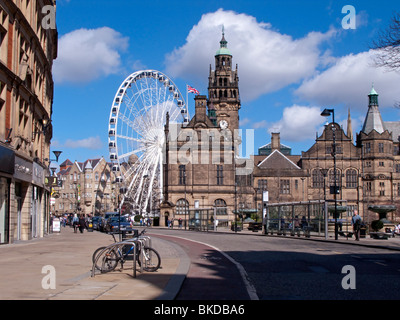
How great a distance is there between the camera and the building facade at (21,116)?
2617cm

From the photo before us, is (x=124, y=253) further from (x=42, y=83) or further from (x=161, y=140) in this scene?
(x=161, y=140)

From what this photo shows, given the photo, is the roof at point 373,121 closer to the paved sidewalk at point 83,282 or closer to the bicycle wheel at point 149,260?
the paved sidewalk at point 83,282

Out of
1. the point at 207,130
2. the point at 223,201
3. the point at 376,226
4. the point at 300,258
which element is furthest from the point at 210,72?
the point at 300,258

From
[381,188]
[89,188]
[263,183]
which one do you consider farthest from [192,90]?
[89,188]

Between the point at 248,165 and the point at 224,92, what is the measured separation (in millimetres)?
19167

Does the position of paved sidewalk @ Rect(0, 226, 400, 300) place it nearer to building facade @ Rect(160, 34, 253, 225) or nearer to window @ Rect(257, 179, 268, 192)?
building facade @ Rect(160, 34, 253, 225)

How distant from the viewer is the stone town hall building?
301 feet

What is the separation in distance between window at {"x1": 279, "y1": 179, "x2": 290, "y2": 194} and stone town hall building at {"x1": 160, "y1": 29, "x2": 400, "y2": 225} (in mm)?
194

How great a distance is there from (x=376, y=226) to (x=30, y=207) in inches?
1207

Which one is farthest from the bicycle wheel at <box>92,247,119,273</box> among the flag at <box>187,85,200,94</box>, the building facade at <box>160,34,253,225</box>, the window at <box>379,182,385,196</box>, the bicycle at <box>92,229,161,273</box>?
the window at <box>379,182,385,196</box>

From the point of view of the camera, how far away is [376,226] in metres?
47.9

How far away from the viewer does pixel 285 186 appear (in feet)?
337

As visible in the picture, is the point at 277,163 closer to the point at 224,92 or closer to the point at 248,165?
the point at 248,165

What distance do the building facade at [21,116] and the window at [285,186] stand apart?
6965cm
